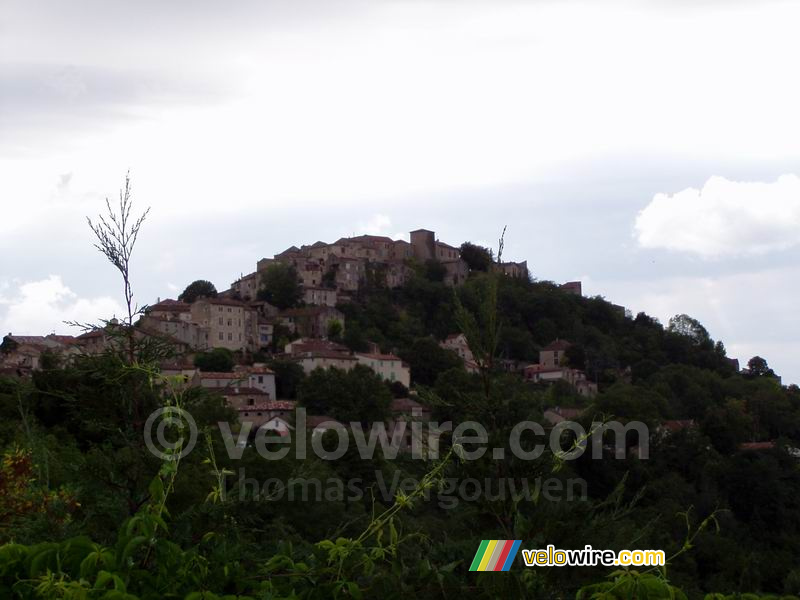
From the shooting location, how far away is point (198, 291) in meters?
84.9

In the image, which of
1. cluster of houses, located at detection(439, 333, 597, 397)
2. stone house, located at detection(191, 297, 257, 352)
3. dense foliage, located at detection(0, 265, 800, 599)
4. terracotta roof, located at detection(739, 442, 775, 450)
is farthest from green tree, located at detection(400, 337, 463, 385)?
dense foliage, located at detection(0, 265, 800, 599)

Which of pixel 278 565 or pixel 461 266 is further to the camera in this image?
pixel 461 266

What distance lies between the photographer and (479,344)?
3.81m

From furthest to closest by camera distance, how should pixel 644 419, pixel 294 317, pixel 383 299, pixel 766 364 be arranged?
pixel 766 364 < pixel 383 299 < pixel 294 317 < pixel 644 419

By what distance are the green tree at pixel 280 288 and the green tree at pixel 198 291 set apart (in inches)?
162

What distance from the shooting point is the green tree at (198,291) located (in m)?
84.1

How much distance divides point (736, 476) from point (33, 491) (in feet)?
133

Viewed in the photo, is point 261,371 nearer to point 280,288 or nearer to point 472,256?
point 280,288

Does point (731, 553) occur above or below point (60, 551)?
below

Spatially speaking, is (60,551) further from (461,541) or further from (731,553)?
(731,553)

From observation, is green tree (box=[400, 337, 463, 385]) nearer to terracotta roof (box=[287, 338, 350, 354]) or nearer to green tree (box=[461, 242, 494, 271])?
terracotta roof (box=[287, 338, 350, 354])

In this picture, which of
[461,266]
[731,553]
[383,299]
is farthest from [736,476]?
[461,266]

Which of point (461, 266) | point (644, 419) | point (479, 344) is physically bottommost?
point (644, 419)

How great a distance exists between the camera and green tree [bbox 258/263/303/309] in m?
83.9
